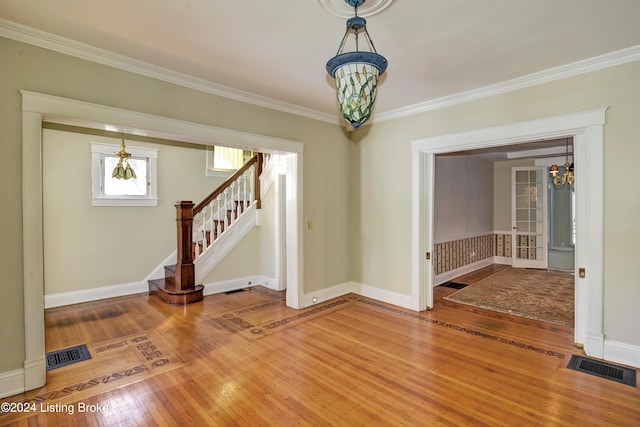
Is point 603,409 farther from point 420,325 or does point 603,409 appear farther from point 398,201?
point 398,201

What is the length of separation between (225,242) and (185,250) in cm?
76

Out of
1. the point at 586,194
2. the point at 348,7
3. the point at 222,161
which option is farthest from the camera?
the point at 222,161

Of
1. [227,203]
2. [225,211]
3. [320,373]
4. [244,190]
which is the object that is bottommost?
[320,373]

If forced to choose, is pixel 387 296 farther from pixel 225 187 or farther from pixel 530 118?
pixel 225 187

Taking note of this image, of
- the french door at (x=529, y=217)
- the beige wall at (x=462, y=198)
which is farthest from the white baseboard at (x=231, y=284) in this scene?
the french door at (x=529, y=217)

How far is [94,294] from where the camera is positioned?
16.6 ft

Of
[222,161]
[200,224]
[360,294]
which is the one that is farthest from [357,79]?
[222,161]

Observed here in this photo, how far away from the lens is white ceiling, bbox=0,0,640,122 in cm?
217

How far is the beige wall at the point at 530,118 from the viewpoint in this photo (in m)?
2.90

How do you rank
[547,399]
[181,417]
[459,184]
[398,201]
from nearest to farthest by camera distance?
[181,417]
[547,399]
[398,201]
[459,184]

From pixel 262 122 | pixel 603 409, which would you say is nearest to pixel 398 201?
pixel 262 122

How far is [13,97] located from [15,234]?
3.56ft

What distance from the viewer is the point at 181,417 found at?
2.25m

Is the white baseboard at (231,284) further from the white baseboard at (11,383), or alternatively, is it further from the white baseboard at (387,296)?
the white baseboard at (11,383)
